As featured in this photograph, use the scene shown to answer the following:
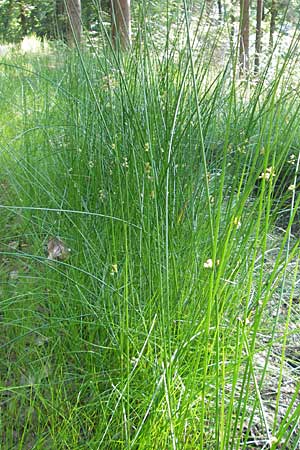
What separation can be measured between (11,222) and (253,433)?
3.69 feet

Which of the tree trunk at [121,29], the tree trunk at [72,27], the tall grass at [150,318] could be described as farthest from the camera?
the tree trunk at [121,29]

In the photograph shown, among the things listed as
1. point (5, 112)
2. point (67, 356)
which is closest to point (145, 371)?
point (67, 356)

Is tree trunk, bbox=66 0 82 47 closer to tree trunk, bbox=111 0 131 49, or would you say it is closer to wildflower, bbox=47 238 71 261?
tree trunk, bbox=111 0 131 49

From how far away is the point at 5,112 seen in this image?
264cm

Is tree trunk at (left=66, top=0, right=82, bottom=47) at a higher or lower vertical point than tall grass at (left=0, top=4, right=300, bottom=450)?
higher

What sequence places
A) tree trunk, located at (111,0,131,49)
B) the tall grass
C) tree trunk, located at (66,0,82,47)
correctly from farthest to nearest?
1. tree trunk, located at (111,0,131,49)
2. tree trunk, located at (66,0,82,47)
3. the tall grass

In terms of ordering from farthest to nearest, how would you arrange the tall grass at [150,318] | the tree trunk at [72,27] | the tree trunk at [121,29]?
1. the tree trunk at [121,29]
2. the tree trunk at [72,27]
3. the tall grass at [150,318]

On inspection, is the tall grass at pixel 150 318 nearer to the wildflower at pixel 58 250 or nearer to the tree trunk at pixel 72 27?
the wildflower at pixel 58 250

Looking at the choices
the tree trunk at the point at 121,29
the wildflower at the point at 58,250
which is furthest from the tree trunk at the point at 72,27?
the wildflower at the point at 58,250

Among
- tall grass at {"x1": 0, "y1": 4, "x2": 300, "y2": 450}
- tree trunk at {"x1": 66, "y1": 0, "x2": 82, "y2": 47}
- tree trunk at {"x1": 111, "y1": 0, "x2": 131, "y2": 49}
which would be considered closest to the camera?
tall grass at {"x1": 0, "y1": 4, "x2": 300, "y2": 450}

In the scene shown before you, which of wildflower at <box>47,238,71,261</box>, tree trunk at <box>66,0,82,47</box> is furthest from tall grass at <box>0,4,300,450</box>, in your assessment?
tree trunk at <box>66,0,82,47</box>

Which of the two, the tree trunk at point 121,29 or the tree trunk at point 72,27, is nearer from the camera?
the tree trunk at point 72,27

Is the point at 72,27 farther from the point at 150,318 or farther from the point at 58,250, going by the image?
the point at 150,318

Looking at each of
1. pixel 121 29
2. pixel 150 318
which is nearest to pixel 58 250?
pixel 150 318
